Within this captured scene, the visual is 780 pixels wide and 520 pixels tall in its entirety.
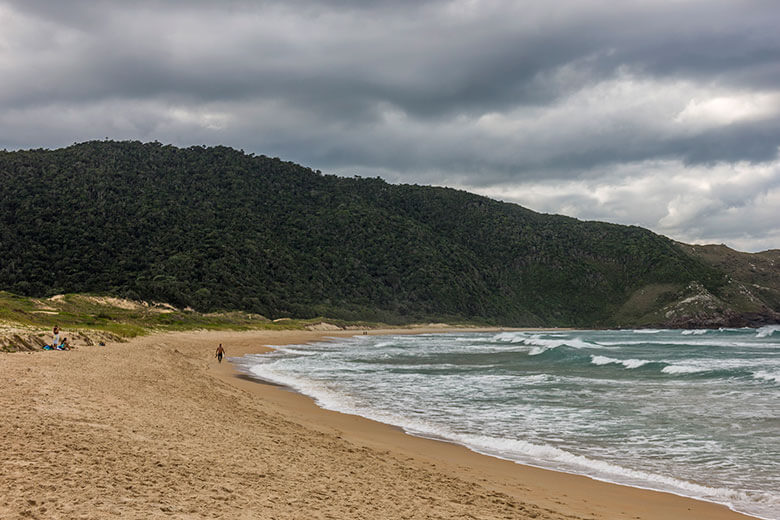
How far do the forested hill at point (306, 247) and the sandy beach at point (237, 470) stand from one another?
80.0 metres

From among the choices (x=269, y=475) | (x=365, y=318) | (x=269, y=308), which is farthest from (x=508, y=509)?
(x=365, y=318)

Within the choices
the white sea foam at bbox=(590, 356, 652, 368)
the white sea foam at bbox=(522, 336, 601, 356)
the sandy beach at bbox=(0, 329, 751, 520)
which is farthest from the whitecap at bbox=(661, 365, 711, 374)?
the sandy beach at bbox=(0, 329, 751, 520)

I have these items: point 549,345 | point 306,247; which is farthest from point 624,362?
point 306,247

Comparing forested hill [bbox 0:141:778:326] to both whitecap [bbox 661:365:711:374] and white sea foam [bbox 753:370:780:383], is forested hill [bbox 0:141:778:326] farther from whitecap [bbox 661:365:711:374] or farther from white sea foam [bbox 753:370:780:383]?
white sea foam [bbox 753:370:780:383]

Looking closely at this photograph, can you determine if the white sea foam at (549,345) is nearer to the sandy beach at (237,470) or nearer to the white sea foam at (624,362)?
the white sea foam at (624,362)

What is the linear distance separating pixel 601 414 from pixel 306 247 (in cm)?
13353

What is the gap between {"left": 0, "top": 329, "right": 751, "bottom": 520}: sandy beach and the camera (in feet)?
20.3

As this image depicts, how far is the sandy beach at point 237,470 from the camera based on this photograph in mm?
6184

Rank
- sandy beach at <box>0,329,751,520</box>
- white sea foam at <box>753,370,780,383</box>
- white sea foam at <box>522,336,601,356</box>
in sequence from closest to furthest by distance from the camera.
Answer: sandy beach at <box>0,329,751,520</box>, white sea foam at <box>753,370,780,383</box>, white sea foam at <box>522,336,601,356</box>

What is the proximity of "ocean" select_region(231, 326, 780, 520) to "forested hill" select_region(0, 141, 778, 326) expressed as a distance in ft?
234

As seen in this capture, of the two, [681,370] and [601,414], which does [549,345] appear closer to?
[681,370]

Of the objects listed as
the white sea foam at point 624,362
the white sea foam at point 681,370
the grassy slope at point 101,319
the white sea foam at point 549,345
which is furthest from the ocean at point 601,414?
the white sea foam at point 549,345

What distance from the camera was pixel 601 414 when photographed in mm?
17062

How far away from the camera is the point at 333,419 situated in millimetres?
15719
